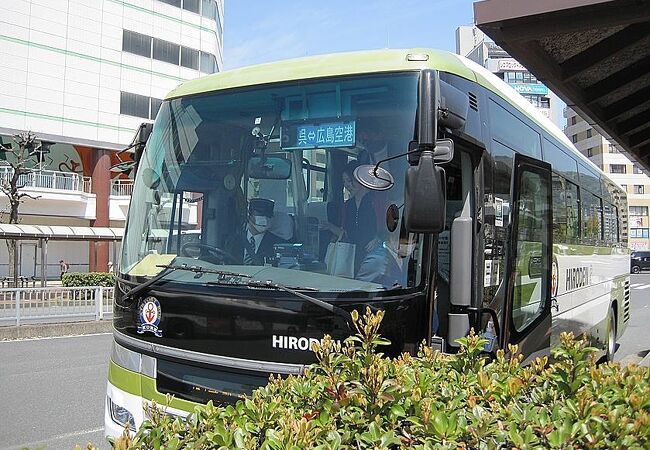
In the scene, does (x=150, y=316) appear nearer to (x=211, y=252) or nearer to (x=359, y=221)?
(x=211, y=252)

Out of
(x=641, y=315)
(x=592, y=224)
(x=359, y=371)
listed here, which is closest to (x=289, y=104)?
(x=359, y=371)

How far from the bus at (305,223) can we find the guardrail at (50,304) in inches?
413

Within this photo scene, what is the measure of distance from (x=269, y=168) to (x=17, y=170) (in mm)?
27746

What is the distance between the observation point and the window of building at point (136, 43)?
35.8 m

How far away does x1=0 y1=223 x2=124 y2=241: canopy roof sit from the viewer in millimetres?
20531

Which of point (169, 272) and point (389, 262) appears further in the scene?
point (169, 272)

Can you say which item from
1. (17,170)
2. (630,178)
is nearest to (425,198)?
(17,170)

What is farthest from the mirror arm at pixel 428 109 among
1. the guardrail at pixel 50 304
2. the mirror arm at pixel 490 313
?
the guardrail at pixel 50 304

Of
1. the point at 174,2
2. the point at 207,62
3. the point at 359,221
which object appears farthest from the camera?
the point at 207,62

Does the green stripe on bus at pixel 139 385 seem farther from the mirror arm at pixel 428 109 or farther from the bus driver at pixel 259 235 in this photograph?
the mirror arm at pixel 428 109

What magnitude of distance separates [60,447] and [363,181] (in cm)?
434

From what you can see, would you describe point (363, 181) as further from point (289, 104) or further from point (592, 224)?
point (592, 224)

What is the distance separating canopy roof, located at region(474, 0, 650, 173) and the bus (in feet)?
1.42

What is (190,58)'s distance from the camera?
38.8 m
